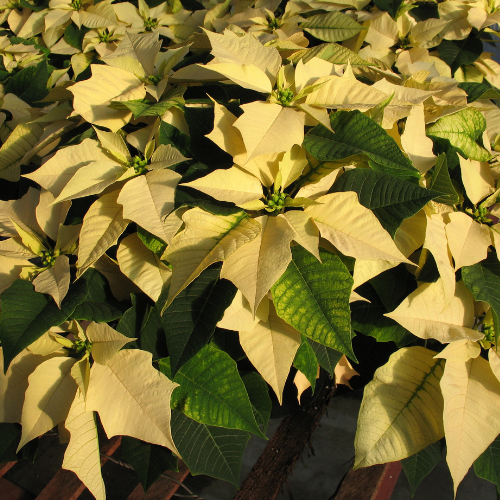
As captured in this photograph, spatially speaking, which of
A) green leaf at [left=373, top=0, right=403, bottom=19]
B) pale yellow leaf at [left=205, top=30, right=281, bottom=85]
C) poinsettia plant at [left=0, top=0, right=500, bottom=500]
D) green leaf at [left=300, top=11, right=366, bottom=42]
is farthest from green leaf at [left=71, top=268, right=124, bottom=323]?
green leaf at [left=373, top=0, right=403, bottom=19]

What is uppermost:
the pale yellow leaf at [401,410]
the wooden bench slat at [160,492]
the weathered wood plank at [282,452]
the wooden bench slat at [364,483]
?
the pale yellow leaf at [401,410]

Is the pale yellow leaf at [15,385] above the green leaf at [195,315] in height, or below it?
below

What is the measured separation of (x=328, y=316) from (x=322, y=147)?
0.17 metres

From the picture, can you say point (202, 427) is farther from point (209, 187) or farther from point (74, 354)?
point (209, 187)

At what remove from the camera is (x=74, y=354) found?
536 millimetres

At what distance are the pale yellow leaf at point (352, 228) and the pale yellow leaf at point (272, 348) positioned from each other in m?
0.13

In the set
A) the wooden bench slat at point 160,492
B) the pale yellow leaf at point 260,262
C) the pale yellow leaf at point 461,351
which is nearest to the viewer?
the pale yellow leaf at point 260,262

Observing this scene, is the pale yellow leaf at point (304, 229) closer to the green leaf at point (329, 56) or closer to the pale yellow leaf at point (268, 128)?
the pale yellow leaf at point (268, 128)

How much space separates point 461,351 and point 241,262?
291 millimetres

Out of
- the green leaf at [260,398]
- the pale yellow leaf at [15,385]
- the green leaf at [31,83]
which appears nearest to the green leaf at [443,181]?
the green leaf at [260,398]

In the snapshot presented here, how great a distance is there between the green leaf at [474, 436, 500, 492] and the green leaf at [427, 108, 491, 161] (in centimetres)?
37

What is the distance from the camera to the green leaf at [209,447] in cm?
52

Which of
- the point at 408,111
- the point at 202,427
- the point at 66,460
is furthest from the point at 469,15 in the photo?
the point at 66,460

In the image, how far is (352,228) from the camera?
43 centimetres
